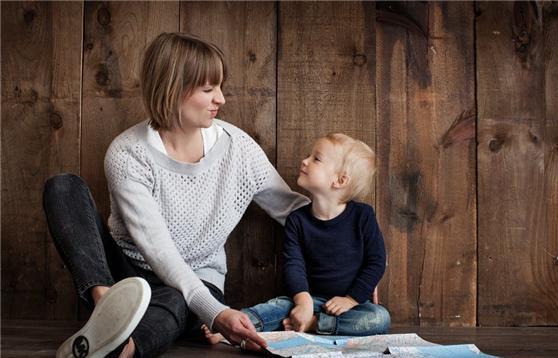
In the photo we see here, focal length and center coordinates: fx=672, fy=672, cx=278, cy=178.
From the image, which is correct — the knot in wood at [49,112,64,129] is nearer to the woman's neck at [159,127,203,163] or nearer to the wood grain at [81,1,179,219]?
the wood grain at [81,1,179,219]

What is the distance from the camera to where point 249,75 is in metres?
1.89

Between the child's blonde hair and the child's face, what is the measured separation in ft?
0.05

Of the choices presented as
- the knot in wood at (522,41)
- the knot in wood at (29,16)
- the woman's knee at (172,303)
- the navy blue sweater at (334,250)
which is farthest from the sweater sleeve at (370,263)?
the knot in wood at (29,16)

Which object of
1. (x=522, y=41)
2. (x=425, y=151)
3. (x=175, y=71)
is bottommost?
(x=425, y=151)

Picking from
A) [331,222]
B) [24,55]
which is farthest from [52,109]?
[331,222]

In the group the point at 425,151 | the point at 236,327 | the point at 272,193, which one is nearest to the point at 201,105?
the point at 272,193

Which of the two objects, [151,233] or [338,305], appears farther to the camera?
[338,305]

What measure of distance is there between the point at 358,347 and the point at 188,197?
0.56m

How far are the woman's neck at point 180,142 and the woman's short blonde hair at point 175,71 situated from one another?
5 cm

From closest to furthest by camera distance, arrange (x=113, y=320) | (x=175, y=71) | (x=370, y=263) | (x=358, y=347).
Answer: (x=113, y=320) → (x=358, y=347) → (x=175, y=71) → (x=370, y=263)

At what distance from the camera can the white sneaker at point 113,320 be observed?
3.74 ft

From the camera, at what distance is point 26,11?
191cm

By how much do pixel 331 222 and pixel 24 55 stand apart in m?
0.99

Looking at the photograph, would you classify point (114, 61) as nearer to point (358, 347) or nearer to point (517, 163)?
point (358, 347)
